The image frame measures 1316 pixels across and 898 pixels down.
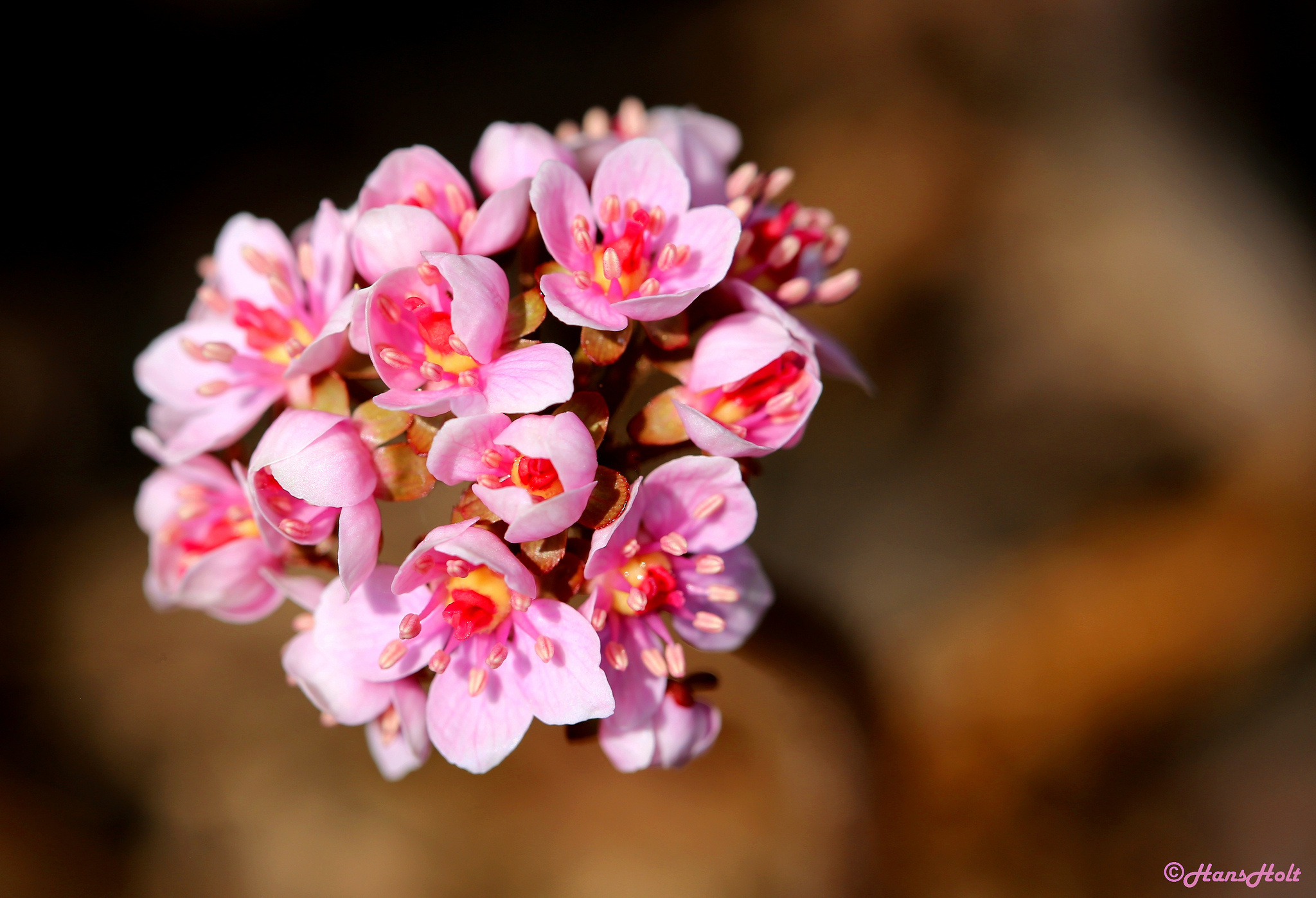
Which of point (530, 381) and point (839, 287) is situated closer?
point (530, 381)

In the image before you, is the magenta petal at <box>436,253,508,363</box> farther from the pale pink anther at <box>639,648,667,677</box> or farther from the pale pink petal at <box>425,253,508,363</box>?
the pale pink anther at <box>639,648,667,677</box>

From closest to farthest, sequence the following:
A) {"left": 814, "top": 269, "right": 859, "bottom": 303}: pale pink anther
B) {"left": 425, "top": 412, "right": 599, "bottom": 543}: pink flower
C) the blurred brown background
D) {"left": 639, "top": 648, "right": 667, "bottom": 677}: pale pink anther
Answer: {"left": 425, "top": 412, "right": 599, "bottom": 543}: pink flower, {"left": 639, "top": 648, "right": 667, "bottom": 677}: pale pink anther, {"left": 814, "top": 269, "right": 859, "bottom": 303}: pale pink anther, the blurred brown background

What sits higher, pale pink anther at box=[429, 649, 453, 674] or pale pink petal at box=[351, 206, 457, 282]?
pale pink petal at box=[351, 206, 457, 282]

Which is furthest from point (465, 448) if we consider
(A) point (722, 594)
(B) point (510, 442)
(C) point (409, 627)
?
(A) point (722, 594)

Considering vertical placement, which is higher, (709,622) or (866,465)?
(709,622)

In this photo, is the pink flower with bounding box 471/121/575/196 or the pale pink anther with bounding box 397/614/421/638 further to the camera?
the pink flower with bounding box 471/121/575/196

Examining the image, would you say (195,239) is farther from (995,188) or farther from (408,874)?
(995,188)

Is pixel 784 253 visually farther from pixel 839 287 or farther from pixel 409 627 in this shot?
pixel 409 627

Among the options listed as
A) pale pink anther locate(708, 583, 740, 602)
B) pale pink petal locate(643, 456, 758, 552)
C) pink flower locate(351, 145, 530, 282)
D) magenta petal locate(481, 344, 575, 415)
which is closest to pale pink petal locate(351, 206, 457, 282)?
pink flower locate(351, 145, 530, 282)
